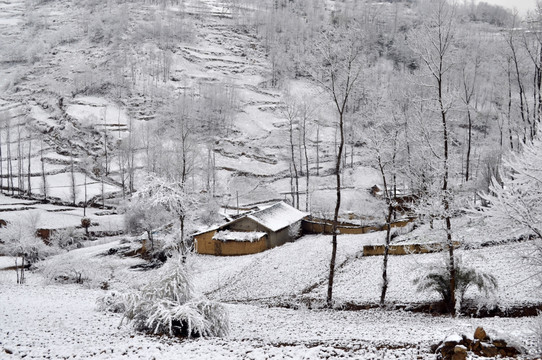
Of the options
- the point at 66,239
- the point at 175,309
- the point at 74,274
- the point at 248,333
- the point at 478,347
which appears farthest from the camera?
the point at 66,239

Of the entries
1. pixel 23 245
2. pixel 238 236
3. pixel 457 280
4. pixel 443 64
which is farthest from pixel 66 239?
pixel 443 64

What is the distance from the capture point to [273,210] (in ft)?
137

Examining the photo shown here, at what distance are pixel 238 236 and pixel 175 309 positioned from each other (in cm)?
2499

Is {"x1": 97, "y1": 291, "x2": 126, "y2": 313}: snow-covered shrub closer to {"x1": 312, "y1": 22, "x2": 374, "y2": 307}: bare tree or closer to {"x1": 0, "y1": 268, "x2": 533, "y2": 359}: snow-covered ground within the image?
{"x1": 0, "y1": 268, "x2": 533, "y2": 359}: snow-covered ground

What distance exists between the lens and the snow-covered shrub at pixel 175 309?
405 inches

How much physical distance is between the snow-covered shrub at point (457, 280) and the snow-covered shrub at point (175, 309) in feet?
29.3

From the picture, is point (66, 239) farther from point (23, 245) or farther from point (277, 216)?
point (277, 216)

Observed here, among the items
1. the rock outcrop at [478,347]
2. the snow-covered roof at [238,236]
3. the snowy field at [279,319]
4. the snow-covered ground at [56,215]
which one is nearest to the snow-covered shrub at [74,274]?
the snowy field at [279,319]

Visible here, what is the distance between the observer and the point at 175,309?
34.2ft

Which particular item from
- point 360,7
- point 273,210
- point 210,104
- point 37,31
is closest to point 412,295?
point 273,210

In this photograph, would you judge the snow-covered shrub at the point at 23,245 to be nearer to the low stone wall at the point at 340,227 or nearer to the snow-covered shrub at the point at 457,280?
the low stone wall at the point at 340,227

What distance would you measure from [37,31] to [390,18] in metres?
120

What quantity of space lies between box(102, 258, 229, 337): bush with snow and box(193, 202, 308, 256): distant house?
23.2 metres

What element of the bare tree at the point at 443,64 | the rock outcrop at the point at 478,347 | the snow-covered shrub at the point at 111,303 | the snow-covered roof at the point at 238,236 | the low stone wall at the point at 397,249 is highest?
the bare tree at the point at 443,64
